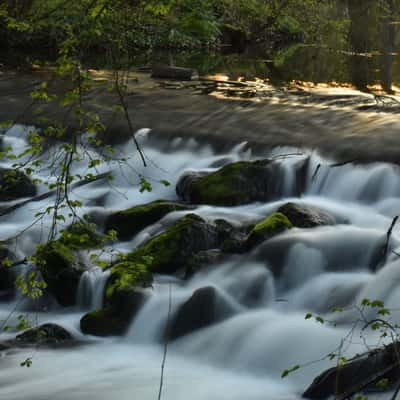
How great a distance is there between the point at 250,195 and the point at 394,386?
5.39 metres

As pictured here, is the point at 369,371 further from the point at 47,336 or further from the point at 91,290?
the point at 91,290

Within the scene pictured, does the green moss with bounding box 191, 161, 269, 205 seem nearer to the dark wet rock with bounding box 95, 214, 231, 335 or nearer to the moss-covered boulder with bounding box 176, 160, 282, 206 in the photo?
the moss-covered boulder with bounding box 176, 160, 282, 206

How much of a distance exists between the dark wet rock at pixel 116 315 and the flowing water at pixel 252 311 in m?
0.08

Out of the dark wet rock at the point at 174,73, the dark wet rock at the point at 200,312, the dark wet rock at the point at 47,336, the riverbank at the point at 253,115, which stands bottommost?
the dark wet rock at the point at 47,336

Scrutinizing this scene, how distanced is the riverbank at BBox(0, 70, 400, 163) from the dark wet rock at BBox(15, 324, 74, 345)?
13.0ft

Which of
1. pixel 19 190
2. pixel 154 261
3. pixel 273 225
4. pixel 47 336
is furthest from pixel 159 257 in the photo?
pixel 19 190

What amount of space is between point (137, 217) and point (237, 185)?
58.7 inches

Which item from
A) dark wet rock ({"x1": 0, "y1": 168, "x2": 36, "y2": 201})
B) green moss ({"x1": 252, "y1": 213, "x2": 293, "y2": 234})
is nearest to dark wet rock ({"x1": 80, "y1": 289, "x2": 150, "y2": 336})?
green moss ({"x1": 252, "y1": 213, "x2": 293, "y2": 234})

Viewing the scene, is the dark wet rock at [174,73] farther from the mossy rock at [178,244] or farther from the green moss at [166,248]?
the green moss at [166,248]

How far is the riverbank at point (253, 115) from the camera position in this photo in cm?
1209

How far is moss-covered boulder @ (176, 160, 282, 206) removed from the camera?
10.3 meters

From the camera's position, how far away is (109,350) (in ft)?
23.7

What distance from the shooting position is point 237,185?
10.4 m

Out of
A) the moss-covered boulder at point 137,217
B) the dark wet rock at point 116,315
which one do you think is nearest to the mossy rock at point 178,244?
the dark wet rock at point 116,315
